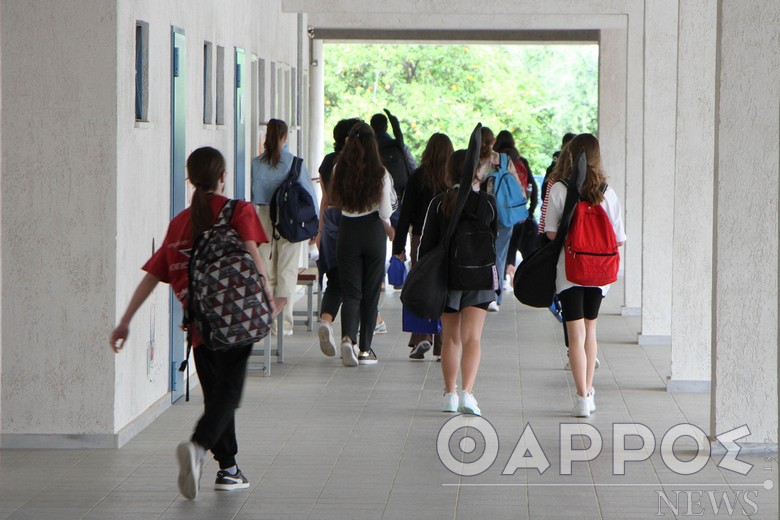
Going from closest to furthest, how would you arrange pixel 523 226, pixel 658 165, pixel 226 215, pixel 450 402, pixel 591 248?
1. pixel 226 215
2. pixel 591 248
3. pixel 450 402
4. pixel 658 165
5. pixel 523 226

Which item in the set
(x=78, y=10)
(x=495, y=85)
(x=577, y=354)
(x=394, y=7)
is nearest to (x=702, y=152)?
(x=577, y=354)

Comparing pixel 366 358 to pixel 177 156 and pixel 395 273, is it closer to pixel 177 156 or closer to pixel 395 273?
pixel 395 273

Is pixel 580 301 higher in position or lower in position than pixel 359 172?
lower

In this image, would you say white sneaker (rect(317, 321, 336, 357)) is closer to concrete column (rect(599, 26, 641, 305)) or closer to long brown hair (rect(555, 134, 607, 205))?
long brown hair (rect(555, 134, 607, 205))

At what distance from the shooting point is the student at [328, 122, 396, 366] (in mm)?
10016

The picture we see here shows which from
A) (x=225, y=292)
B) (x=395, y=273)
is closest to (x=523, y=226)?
(x=395, y=273)

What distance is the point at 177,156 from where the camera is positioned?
888 centimetres

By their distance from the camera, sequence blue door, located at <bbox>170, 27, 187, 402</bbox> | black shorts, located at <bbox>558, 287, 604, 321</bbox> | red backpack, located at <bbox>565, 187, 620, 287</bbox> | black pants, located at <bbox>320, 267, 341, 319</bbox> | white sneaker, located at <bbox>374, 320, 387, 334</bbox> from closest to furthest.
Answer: red backpack, located at <bbox>565, 187, 620, 287</bbox> → black shorts, located at <bbox>558, 287, 604, 321</bbox> → blue door, located at <bbox>170, 27, 187, 402</bbox> → black pants, located at <bbox>320, 267, 341, 319</bbox> → white sneaker, located at <bbox>374, 320, 387, 334</bbox>

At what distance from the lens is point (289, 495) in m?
Answer: 6.36

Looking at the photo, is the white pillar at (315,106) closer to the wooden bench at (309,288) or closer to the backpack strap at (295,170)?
the wooden bench at (309,288)

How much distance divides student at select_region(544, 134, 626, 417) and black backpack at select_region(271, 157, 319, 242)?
3117 millimetres

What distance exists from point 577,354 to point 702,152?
1.83m

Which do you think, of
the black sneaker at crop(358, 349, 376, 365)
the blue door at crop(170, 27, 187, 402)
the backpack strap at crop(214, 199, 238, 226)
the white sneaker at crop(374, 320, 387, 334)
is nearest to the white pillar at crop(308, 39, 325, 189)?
the white sneaker at crop(374, 320, 387, 334)

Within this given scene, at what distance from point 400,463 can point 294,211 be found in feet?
14.0
